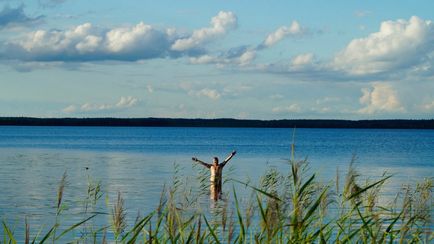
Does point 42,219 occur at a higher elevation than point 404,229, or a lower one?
lower

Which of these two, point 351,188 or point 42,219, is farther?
point 42,219

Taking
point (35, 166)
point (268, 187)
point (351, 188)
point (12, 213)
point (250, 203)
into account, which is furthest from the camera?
point (35, 166)

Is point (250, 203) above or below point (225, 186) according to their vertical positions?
above

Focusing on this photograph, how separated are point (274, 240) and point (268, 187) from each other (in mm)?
5832

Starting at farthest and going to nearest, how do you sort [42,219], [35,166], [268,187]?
[35,166] → [42,219] → [268,187]

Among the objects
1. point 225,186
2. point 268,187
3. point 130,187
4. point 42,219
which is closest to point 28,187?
point 130,187

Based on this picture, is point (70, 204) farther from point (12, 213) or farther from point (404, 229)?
point (404, 229)

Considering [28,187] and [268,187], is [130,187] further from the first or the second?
[268,187]

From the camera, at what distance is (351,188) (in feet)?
27.4

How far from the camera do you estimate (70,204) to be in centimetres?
3166

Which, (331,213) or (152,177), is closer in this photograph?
(331,213)

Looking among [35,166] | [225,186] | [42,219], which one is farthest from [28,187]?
[35,166]

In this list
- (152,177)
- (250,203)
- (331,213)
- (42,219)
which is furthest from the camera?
(152,177)

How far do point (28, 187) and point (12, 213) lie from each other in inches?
457
